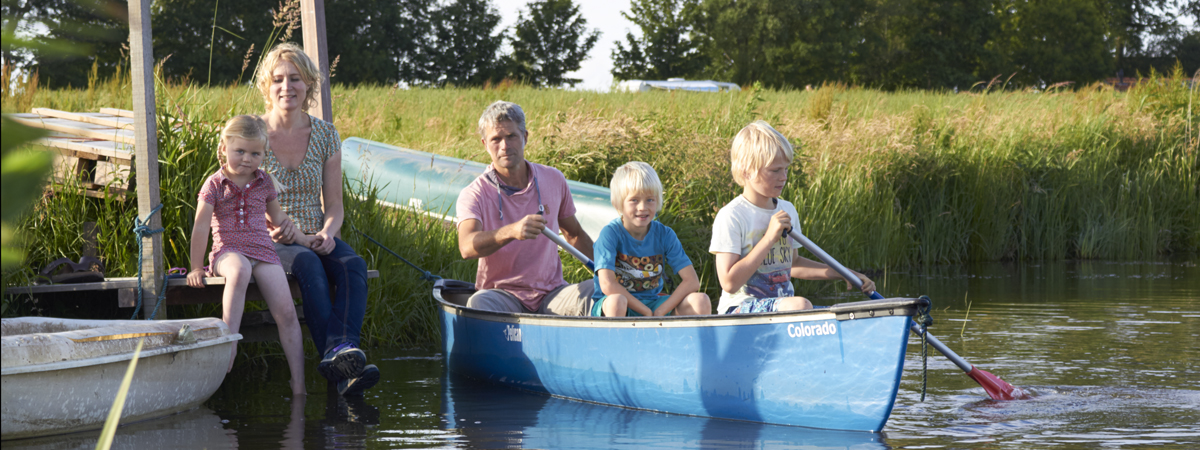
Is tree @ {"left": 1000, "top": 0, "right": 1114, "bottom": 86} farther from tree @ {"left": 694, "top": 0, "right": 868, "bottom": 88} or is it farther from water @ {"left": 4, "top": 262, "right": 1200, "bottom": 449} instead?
water @ {"left": 4, "top": 262, "right": 1200, "bottom": 449}

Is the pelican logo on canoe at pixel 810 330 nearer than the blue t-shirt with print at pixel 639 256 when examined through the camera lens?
Yes

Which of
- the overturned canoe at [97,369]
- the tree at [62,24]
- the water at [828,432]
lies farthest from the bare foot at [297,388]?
the tree at [62,24]

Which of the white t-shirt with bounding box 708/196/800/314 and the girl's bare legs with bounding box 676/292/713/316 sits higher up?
the white t-shirt with bounding box 708/196/800/314

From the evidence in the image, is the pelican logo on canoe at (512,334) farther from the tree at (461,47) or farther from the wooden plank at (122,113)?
the tree at (461,47)

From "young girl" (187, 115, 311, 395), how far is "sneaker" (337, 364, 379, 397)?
1.03ft

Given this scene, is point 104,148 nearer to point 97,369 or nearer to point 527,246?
point 97,369

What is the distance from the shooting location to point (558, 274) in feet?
16.4

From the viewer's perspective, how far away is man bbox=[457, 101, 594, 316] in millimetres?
4539

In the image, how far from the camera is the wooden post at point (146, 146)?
439 cm

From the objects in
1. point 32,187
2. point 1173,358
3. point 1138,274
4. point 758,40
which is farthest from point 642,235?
point 758,40

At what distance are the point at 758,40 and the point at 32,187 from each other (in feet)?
134

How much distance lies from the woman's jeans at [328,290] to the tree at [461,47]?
35095 millimetres

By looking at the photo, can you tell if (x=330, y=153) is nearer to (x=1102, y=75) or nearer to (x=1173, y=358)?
(x=1173, y=358)

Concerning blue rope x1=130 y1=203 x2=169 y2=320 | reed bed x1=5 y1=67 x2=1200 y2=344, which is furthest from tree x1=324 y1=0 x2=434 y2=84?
blue rope x1=130 y1=203 x2=169 y2=320
